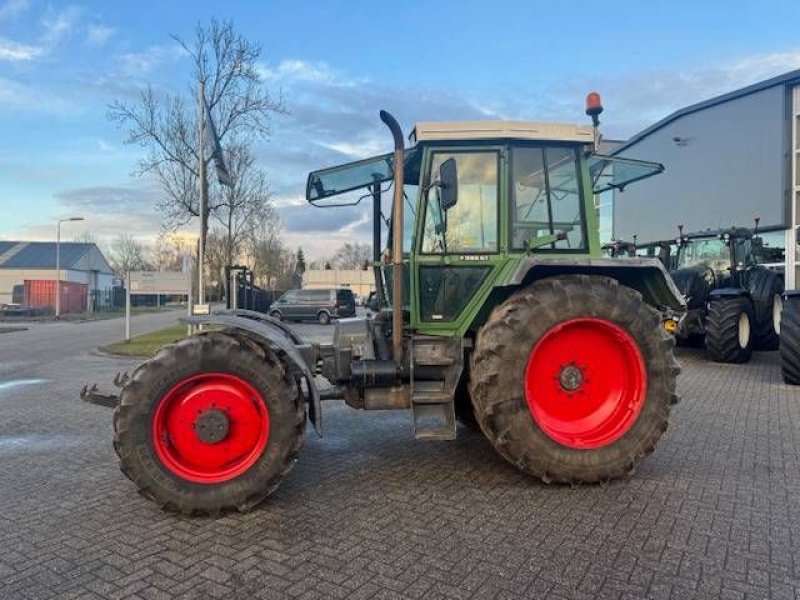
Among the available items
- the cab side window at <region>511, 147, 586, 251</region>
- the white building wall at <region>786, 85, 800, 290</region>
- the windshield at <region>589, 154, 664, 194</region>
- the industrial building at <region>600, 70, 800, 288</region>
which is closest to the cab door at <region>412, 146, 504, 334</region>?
the cab side window at <region>511, 147, 586, 251</region>

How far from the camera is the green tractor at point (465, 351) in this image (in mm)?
4141

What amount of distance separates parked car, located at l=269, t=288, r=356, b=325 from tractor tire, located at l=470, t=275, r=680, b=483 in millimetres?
24640

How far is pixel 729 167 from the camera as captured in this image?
19844mm

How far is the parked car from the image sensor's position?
1164 inches

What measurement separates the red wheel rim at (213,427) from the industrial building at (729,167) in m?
16.1

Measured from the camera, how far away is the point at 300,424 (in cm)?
418

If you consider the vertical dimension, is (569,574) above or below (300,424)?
below

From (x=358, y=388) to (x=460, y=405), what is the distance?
99 cm

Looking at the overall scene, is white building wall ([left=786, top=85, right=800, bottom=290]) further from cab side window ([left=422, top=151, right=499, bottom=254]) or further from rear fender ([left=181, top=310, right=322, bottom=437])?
rear fender ([left=181, top=310, right=322, bottom=437])

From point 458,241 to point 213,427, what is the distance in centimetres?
231

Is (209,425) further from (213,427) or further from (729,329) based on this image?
(729,329)

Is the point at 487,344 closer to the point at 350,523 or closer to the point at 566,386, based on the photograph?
the point at 566,386

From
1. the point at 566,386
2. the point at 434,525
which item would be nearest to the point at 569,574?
the point at 434,525

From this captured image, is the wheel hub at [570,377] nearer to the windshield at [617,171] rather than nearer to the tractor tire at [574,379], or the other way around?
the tractor tire at [574,379]
